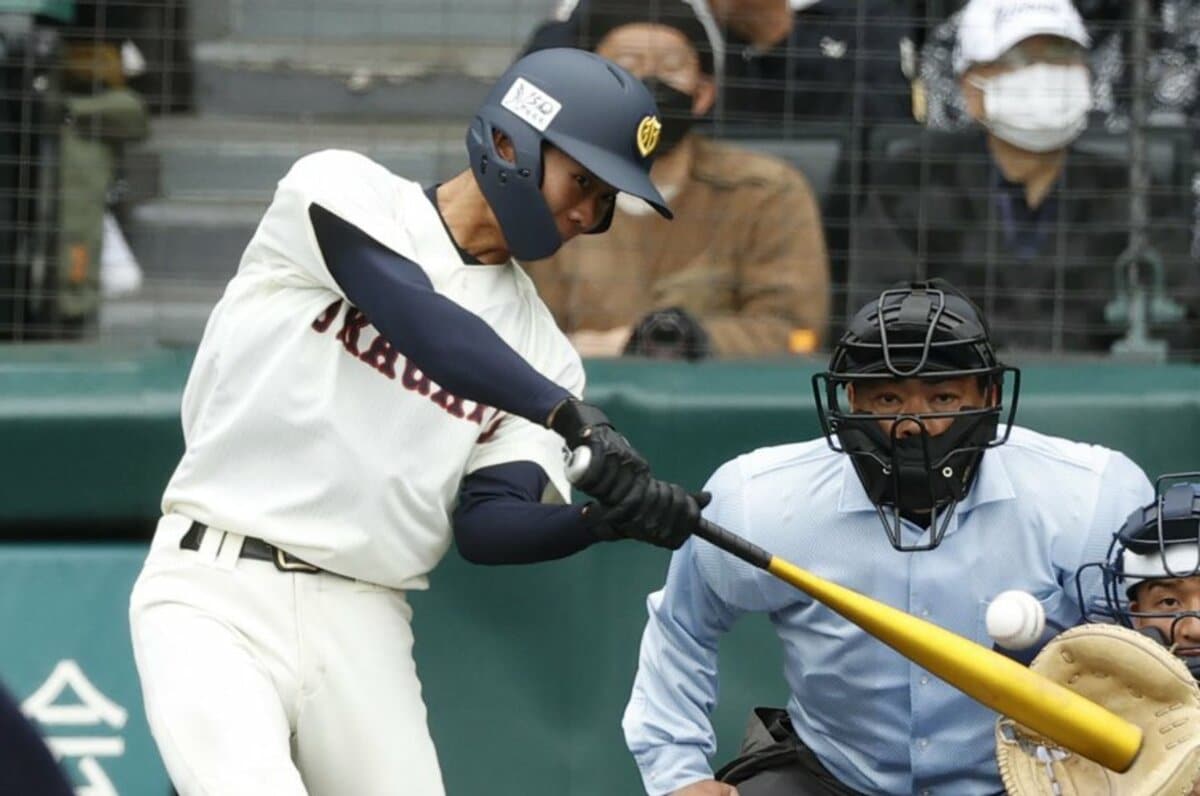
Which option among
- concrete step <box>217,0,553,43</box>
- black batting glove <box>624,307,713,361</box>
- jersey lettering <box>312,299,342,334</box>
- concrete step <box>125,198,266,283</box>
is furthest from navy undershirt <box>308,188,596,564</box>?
concrete step <box>217,0,553,43</box>

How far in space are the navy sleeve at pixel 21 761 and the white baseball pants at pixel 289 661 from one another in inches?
76.7

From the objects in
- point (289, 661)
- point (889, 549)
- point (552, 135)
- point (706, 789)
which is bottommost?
point (706, 789)

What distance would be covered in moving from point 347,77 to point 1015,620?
3198mm

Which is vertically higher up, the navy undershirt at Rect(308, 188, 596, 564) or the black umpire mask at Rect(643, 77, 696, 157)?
the black umpire mask at Rect(643, 77, 696, 157)

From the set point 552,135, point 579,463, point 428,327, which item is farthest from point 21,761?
point 552,135

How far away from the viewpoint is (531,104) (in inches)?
140

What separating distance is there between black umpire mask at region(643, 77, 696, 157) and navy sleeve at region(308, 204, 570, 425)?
1788 mm

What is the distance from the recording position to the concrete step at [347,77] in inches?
218

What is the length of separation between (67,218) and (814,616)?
2.51 metres

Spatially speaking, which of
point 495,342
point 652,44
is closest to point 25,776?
point 495,342

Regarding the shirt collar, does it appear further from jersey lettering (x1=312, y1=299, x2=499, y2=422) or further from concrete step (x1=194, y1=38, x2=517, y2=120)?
concrete step (x1=194, y1=38, x2=517, y2=120)

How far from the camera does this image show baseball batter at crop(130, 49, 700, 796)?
346cm

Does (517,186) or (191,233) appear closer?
(517,186)

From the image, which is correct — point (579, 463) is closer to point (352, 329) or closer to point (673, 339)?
point (352, 329)
